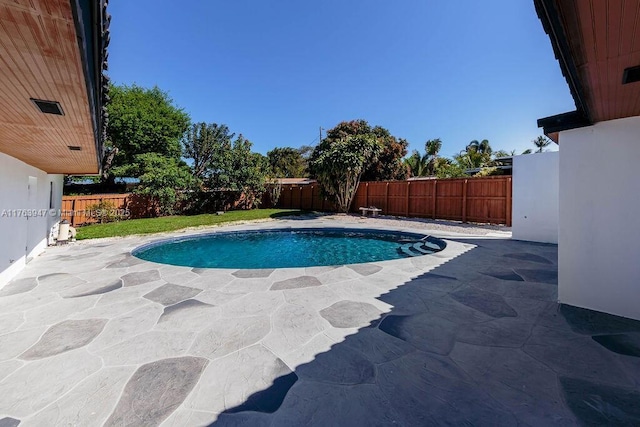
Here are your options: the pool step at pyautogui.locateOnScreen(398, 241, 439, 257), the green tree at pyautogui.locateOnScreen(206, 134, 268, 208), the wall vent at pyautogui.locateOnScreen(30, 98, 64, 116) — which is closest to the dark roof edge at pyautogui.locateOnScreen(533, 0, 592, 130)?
the wall vent at pyautogui.locateOnScreen(30, 98, 64, 116)

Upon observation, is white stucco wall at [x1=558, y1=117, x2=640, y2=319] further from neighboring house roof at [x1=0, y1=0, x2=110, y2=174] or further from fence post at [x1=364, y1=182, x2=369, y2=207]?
fence post at [x1=364, y1=182, x2=369, y2=207]

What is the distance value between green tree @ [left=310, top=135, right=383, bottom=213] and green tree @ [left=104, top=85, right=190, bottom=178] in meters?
14.2

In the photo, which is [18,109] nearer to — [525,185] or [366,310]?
[366,310]

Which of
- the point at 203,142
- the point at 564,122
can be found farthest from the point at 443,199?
the point at 203,142

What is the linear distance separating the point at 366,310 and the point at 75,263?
6.53 metres

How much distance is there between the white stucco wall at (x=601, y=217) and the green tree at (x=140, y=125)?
2392 cm

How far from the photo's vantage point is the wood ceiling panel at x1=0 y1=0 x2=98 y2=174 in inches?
52.2

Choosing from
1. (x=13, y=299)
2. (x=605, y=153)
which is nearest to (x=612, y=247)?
(x=605, y=153)

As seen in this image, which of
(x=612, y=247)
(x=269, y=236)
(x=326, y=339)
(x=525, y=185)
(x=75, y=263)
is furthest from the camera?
(x=269, y=236)

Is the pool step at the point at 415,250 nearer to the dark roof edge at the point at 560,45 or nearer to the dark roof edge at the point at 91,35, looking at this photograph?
the dark roof edge at the point at 560,45

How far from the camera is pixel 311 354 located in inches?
91.7

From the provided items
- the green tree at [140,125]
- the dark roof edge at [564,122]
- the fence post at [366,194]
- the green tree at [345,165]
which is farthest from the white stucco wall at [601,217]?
→ the green tree at [140,125]

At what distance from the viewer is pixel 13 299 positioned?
12.1 ft

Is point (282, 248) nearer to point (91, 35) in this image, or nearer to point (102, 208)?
Result: point (91, 35)
